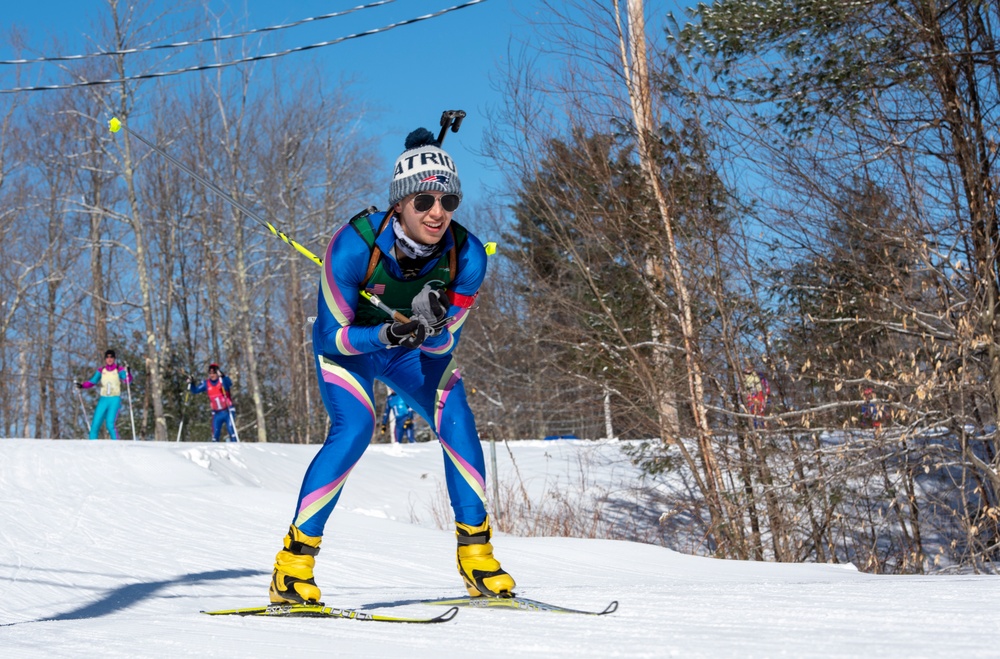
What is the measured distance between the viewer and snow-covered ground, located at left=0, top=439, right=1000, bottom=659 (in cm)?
281

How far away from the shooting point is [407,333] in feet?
12.2

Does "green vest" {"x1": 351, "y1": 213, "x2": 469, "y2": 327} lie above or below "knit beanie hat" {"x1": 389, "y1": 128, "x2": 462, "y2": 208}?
below

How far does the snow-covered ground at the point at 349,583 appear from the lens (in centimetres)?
281

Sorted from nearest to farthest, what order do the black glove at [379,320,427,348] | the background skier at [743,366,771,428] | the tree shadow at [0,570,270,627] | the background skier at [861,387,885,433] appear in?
the black glove at [379,320,427,348] → the tree shadow at [0,570,270,627] → the background skier at [861,387,885,433] → the background skier at [743,366,771,428]

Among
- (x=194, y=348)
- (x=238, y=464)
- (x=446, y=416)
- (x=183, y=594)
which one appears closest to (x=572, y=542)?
(x=183, y=594)

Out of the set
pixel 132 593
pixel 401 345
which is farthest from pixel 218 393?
pixel 401 345

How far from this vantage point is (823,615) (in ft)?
9.78

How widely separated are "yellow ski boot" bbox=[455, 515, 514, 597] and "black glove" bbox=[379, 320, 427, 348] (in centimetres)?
77

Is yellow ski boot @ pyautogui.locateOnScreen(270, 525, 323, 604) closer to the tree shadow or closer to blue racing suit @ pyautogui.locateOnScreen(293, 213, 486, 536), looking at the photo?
blue racing suit @ pyautogui.locateOnScreen(293, 213, 486, 536)

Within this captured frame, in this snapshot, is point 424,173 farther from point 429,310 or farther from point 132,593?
point 132,593

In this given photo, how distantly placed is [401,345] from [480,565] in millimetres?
936

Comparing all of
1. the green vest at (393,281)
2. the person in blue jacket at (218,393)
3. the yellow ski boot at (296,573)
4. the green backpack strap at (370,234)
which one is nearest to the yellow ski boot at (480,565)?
the yellow ski boot at (296,573)

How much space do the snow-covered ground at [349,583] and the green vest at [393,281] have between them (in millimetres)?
1178

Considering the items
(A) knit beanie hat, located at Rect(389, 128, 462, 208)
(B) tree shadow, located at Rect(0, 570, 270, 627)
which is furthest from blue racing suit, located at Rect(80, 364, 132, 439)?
(A) knit beanie hat, located at Rect(389, 128, 462, 208)
